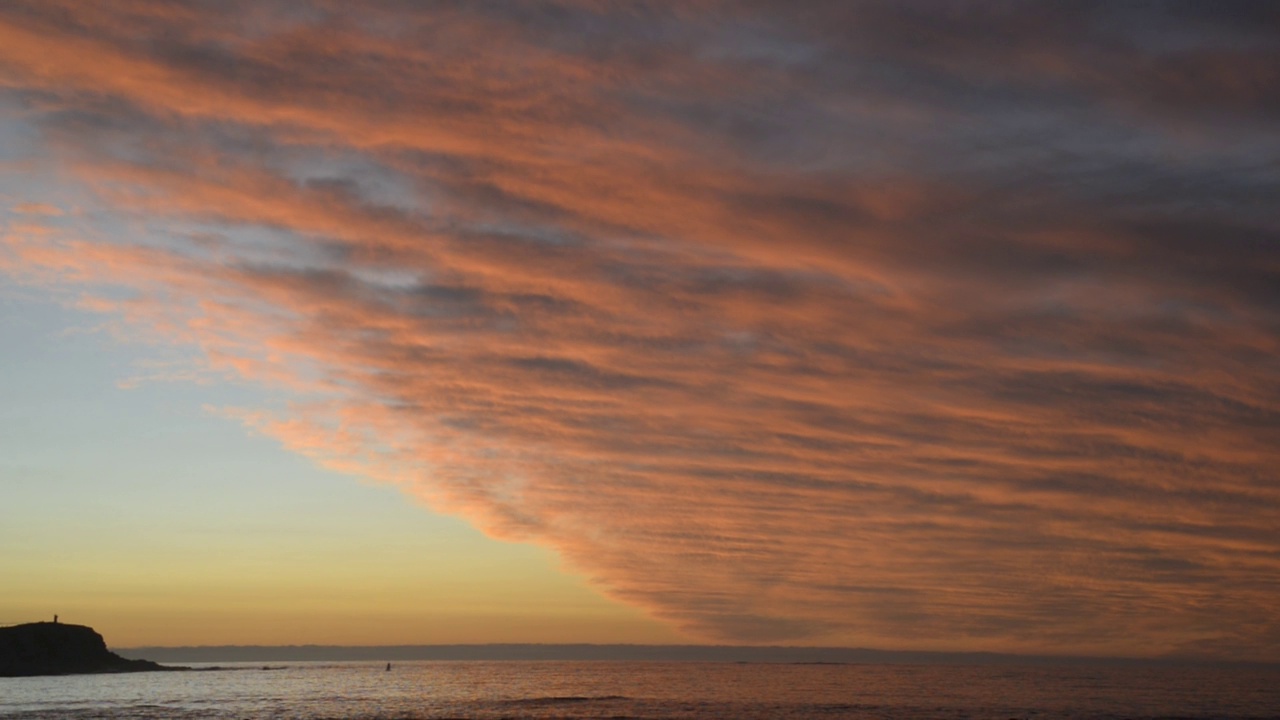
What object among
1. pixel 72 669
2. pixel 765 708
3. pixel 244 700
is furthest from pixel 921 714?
pixel 72 669

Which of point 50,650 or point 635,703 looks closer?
point 635,703

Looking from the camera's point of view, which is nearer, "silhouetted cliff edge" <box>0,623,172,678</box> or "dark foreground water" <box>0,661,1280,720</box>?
"dark foreground water" <box>0,661,1280,720</box>

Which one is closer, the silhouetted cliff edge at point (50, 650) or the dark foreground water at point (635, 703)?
the dark foreground water at point (635, 703)

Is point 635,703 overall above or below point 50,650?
above

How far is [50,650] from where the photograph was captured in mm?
168500

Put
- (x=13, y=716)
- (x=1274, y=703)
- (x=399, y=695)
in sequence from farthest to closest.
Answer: (x=399, y=695) → (x=1274, y=703) → (x=13, y=716)

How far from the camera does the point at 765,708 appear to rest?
97938 millimetres

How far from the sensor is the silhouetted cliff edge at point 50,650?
163m

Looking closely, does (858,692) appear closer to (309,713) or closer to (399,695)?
(399,695)

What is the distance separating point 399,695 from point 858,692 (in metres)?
62.7

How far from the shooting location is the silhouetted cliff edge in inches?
6432

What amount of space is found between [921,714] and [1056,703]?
27010 mm

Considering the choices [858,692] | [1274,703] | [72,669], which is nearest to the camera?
[1274,703]

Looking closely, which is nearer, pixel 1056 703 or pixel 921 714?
pixel 921 714
